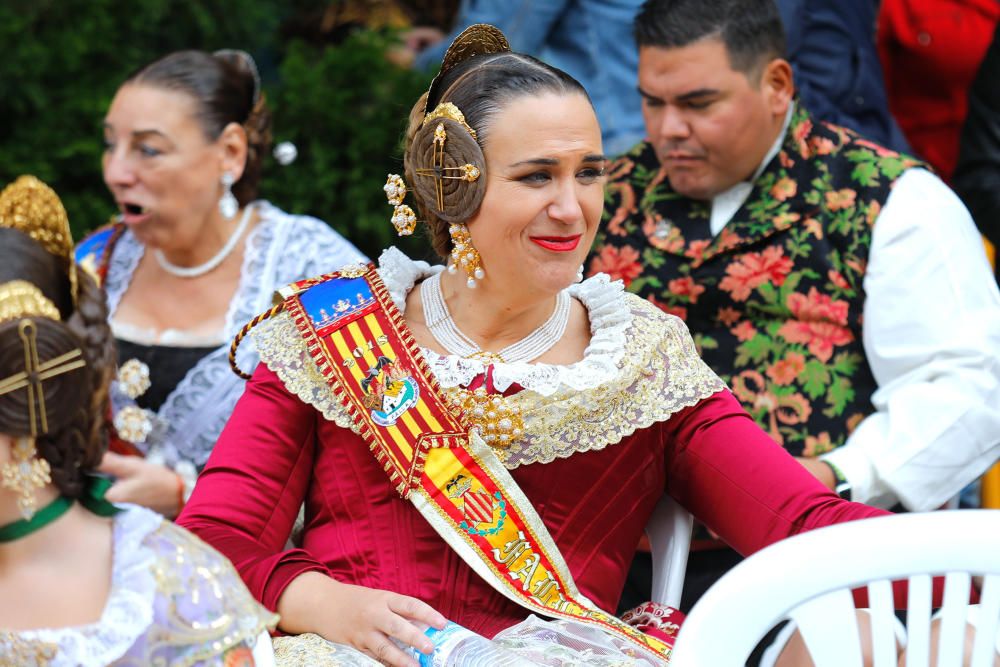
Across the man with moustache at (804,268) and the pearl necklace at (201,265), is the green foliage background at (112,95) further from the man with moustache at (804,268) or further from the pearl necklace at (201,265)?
the man with moustache at (804,268)

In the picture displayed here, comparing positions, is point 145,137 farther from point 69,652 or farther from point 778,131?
point 69,652

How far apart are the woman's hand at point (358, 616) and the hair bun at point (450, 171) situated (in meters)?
0.74

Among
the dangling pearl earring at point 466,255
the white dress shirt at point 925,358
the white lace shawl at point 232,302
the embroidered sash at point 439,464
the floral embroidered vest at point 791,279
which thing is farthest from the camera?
the white lace shawl at point 232,302

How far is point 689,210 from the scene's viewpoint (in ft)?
12.5

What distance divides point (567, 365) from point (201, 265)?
1.71m

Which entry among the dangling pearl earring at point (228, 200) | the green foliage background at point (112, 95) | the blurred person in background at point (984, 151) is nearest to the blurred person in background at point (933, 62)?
the blurred person in background at point (984, 151)

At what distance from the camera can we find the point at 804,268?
359 cm

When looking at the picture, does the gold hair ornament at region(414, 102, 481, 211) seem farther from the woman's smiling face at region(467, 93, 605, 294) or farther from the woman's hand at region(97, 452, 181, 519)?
the woman's hand at region(97, 452, 181, 519)

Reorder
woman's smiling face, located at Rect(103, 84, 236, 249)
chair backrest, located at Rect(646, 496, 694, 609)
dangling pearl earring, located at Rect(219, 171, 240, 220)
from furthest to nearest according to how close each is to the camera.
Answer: dangling pearl earring, located at Rect(219, 171, 240, 220)
woman's smiling face, located at Rect(103, 84, 236, 249)
chair backrest, located at Rect(646, 496, 694, 609)

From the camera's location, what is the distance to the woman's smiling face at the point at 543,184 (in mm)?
2646

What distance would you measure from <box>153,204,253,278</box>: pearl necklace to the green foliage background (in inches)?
37.4

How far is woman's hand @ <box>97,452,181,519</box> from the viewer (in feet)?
11.9

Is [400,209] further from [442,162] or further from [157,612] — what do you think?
[157,612]

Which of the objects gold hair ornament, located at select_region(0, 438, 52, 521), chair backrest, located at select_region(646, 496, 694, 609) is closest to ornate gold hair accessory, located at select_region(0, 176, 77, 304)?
gold hair ornament, located at select_region(0, 438, 52, 521)
